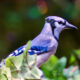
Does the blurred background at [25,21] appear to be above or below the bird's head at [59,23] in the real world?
above

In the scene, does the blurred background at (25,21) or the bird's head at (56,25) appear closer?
the bird's head at (56,25)

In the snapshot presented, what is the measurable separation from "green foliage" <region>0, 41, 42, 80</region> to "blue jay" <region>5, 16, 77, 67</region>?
0.06 meters

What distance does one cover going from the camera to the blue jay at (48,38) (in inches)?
22.9

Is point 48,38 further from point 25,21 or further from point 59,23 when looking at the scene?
point 25,21

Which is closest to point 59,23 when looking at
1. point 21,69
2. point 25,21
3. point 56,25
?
point 56,25

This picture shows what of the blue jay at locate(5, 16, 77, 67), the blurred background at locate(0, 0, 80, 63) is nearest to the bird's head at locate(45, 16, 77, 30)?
the blue jay at locate(5, 16, 77, 67)

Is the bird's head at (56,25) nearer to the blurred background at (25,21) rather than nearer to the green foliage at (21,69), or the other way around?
the green foliage at (21,69)

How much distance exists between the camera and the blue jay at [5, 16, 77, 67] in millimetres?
581

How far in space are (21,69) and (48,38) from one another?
4.1 inches

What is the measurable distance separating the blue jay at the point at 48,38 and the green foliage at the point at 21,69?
6cm

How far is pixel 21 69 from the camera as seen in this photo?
0.51 meters

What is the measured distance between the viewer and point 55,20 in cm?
59

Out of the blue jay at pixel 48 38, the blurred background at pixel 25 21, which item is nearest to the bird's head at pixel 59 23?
Result: the blue jay at pixel 48 38

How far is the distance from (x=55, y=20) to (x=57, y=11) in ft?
4.01
